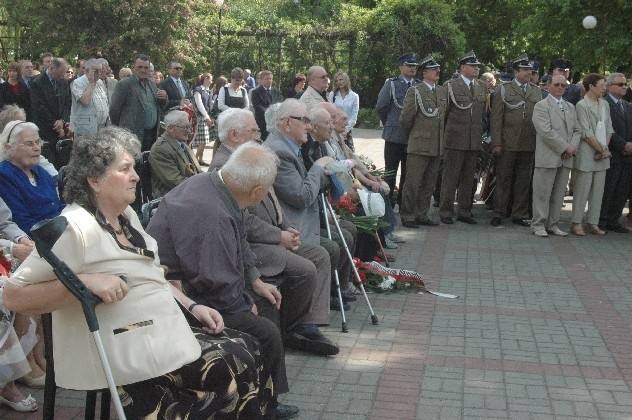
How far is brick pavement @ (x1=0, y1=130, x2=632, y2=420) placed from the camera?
5523 millimetres

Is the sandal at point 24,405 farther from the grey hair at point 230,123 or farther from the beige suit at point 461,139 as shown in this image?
the beige suit at point 461,139

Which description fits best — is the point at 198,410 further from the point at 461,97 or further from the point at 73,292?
the point at 461,97

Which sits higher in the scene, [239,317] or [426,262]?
[239,317]

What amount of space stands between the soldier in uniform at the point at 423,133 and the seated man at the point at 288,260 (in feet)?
17.3

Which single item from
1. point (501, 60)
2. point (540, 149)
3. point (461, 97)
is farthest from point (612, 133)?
point (501, 60)

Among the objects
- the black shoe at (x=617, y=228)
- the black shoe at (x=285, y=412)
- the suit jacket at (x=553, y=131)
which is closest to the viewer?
the black shoe at (x=285, y=412)

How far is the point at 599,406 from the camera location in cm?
558

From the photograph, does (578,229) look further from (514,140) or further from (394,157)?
(394,157)

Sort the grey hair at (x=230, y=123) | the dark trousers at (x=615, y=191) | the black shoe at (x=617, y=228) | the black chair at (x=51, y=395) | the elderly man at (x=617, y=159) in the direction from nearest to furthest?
the black chair at (x=51, y=395), the grey hair at (x=230, y=123), the elderly man at (x=617, y=159), the dark trousers at (x=615, y=191), the black shoe at (x=617, y=228)

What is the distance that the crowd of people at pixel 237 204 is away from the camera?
387 centimetres

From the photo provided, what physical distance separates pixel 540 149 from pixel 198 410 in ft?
27.0

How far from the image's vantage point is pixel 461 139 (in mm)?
11898

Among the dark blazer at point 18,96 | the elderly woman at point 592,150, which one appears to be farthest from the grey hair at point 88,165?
the dark blazer at point 18,96

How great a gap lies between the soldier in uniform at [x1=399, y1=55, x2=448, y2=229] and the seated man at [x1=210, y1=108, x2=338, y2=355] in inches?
208
